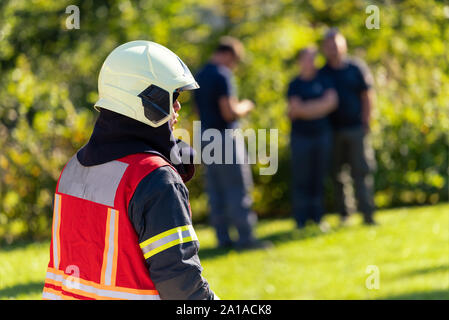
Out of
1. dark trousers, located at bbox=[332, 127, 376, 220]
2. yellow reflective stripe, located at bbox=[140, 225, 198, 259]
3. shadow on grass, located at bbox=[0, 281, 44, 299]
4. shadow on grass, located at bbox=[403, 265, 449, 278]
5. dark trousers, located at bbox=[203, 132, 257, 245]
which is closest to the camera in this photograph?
yellow reflective stripe, located at bbox=[140, 225, 198, 259]

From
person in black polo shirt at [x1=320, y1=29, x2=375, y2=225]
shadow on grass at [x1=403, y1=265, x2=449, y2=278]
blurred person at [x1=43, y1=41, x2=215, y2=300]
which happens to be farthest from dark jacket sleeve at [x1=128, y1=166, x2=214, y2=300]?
person in black polo shirt at [x1=320, y1=29, x2=375, y2=225]

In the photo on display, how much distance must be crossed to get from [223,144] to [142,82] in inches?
174

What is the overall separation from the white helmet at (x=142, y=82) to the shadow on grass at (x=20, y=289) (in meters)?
3.36

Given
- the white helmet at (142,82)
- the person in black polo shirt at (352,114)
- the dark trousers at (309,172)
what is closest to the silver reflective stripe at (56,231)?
the white helmet at (142,82)

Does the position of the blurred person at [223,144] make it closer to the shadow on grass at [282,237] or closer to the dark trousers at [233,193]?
the dark trousers at [233,193]

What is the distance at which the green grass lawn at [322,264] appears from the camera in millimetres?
5441

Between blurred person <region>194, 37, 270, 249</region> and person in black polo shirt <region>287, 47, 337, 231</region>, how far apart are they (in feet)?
2.83

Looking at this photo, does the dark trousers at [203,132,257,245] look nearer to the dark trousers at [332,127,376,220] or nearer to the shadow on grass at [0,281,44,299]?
the dark trousers at [332,127,376,220]

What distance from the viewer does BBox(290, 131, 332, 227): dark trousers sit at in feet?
25.4

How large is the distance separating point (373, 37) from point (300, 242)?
20.6ft
